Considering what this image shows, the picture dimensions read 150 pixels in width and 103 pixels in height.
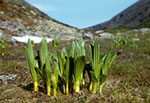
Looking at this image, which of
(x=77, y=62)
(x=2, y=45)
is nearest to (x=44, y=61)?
(x=77, y=62)

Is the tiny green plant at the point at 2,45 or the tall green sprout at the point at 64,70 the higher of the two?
the tiny green plant at the point at 2,45

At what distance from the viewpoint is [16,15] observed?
2758 centimetres

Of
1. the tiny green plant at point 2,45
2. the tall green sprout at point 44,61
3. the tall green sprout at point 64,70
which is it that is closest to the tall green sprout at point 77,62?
the tall green sprout at point 64,70

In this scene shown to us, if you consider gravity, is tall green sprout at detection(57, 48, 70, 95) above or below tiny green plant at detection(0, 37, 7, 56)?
below

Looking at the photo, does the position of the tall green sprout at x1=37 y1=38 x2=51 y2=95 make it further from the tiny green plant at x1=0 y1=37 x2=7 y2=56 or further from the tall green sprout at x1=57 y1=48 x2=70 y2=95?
the tiny green plant at x1=0 y1=37 x2=7 y2=56

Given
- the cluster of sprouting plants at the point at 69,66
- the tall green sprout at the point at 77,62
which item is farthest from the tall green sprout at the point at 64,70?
the tall green sprout at the point at 77,62

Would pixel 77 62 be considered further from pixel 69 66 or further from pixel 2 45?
pixel 2 45

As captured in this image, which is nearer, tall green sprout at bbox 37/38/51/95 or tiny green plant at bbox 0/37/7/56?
tall green sprout at bbox 37/38/51/95

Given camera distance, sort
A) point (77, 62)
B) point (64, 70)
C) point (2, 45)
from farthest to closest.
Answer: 1. point (2, 45)
2. point (64, 70)
3. point (77, 62)

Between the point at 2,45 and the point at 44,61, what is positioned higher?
the point at 2,45

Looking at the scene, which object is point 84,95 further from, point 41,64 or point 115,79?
point 115,79

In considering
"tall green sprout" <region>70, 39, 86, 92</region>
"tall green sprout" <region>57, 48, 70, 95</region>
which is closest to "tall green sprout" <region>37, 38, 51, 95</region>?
"tall green sprout" <region>57, 48, 70, 95</region>

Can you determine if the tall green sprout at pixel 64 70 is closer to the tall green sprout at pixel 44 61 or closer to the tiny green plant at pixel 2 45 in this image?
the tall green sprout at pixel 44 61

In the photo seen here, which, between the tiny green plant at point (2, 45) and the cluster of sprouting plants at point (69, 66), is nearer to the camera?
the cluster of sprouting plants at point (69, 66)
